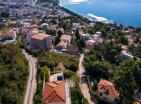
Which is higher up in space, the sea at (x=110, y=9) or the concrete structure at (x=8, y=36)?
the concrete structure at (x=8, y=36)

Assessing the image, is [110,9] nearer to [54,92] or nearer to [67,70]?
[67,70]

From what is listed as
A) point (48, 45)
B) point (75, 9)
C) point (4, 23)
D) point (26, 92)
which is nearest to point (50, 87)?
point (26, 92)

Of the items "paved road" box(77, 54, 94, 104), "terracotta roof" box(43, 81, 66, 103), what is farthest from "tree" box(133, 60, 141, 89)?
"terracotta roof" box(43, 81, 66, 103)

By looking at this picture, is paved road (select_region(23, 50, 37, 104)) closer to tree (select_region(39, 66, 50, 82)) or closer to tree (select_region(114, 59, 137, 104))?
tree (select_region(39, 66, 50, 82))

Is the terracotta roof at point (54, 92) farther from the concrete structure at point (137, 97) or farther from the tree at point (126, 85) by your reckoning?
the concrete structure at point (137, 97)

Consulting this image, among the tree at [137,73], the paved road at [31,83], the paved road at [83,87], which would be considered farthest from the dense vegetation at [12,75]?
the tree at [137,73]

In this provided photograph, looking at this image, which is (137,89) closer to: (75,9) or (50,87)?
(50,87)

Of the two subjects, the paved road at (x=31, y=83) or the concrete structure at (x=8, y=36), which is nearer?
the paved road at (x=31, y=83)

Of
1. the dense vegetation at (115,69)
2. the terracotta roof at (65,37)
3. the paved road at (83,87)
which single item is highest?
the dense vegetation at (115,69)
